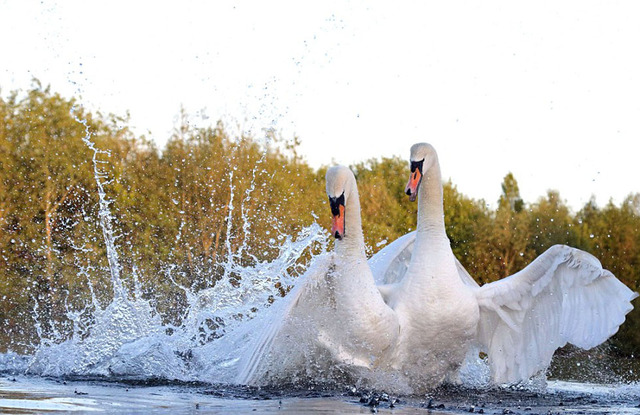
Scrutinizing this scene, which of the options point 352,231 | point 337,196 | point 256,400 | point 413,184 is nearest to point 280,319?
point 256,400

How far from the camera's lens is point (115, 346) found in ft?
33.7

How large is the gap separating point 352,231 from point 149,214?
2198cm

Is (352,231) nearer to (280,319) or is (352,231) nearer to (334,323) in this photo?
(334,323)

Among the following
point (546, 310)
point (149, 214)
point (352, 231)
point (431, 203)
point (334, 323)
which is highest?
point (149, 214)

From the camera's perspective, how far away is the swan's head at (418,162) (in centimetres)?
894

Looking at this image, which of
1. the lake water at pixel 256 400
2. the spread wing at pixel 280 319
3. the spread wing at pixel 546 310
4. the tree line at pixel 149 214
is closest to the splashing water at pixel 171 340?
the spread wing at pixel 280 319

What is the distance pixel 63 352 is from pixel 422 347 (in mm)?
4029

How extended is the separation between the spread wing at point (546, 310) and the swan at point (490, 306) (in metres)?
0.01

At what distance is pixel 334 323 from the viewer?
8.41 m

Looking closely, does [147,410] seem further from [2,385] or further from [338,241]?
[338,241]

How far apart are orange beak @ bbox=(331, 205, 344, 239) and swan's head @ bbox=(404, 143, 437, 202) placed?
0.82 m

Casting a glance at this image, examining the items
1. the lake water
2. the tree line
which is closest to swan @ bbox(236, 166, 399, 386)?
the lake water

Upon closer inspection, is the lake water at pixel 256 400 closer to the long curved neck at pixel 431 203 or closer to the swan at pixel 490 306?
the swan at pixel 490 306

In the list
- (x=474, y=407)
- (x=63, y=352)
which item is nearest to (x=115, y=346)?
(x=63, y=352)
